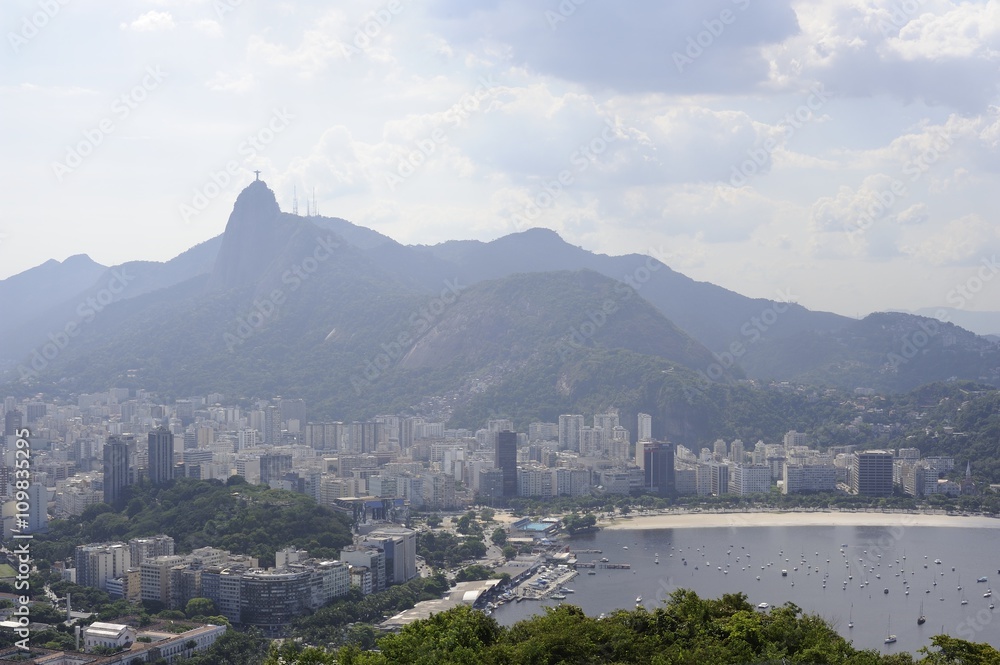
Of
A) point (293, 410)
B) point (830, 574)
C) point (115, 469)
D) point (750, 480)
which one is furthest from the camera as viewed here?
point (293, 410)

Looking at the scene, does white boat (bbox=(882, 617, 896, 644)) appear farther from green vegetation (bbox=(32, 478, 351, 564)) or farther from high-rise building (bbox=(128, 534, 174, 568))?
high-rise building (bbox=(128, 534, 174, 568))

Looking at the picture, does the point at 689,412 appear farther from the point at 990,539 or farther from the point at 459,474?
the point at 990,539

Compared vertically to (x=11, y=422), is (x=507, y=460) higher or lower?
lower

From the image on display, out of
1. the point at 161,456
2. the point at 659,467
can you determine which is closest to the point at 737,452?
the point at 659,467

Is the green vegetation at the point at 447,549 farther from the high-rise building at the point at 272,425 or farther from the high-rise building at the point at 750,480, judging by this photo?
the high-rise building at the point at 272,425

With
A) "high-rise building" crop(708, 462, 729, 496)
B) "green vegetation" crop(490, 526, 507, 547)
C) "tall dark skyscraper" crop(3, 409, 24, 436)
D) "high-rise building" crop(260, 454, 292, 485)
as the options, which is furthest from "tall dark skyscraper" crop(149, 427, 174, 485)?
"high-rise building" crop(708, 462, 729, 496)

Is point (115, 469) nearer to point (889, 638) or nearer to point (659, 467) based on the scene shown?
point (659, 467)
